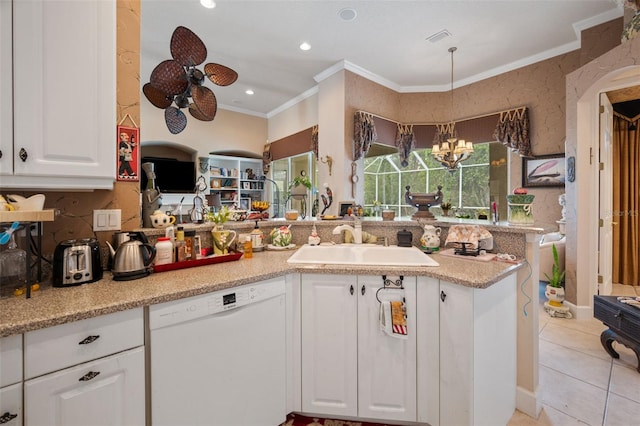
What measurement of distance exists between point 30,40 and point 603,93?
477 cm

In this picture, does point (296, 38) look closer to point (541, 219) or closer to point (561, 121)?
point (561, 121)

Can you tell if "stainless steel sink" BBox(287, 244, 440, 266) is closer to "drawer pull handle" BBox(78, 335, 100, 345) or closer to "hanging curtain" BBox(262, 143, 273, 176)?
"drawer pull handle" BBox(78, 335, 100, 345)

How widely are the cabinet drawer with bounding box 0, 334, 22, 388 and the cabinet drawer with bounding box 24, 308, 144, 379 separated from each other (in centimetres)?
2

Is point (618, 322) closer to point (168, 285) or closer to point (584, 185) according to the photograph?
point (584, 185)

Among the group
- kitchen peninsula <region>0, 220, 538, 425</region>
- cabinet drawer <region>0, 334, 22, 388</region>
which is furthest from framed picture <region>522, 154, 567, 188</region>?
cabinet drawer <region>0, 334, 22, 388</region>

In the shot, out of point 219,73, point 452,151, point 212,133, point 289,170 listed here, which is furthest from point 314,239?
point 212,133

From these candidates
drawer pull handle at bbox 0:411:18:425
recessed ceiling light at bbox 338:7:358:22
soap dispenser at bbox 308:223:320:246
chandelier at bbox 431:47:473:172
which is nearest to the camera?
drawer pull handle at bbox 0:411:18:425

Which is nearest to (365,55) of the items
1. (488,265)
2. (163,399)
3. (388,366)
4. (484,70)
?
(484,70)

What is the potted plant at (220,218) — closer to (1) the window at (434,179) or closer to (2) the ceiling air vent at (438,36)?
(1) the window at (434,179)

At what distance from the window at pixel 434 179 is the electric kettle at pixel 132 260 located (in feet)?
9.59

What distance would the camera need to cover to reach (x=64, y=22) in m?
1.20

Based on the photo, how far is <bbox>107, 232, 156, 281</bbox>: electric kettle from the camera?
51.7 inches

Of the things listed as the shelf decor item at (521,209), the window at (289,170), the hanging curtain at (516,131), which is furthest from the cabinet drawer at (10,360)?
the hanging curtain at (516,131)

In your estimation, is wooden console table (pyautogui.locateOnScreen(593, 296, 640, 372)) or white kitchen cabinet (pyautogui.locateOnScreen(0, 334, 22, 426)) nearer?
white kitchen cabinet (pyautogui.locateOnScreen(0, 334, 22, 426))
